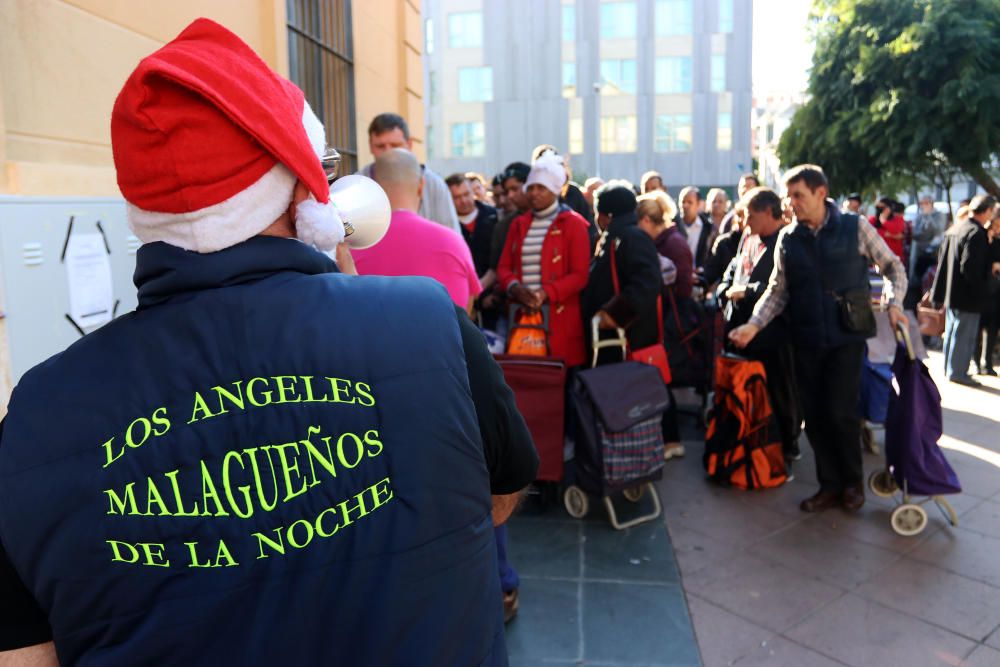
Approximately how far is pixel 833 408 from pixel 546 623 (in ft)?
6.97

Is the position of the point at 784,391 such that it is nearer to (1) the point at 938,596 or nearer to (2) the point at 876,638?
(1) the point at 938,596

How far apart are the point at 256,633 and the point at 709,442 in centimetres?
479

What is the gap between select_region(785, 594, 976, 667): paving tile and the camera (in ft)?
11.0

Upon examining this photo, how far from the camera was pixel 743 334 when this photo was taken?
4801 millimetres

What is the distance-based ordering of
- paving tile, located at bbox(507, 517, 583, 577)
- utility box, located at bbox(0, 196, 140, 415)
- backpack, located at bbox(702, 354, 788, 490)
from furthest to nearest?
1. backpack, located at bbox(702, 354, 788, 490)
2. paving tile, located at bbox(507, 517, 583, 577)
3. utility box, located at bbox(0, 196, 140, 415)

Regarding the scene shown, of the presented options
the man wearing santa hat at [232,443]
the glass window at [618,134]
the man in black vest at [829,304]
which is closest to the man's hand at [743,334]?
the man in black vest at [829,304]

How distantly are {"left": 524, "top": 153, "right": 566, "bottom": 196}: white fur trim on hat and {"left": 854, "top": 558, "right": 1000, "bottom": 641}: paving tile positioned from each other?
2847 millimetres

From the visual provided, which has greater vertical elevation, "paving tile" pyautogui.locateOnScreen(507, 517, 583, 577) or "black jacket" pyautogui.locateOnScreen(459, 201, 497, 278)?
"black jacket" pyautogui.locateOnScreen(459, 201, 497, 278)

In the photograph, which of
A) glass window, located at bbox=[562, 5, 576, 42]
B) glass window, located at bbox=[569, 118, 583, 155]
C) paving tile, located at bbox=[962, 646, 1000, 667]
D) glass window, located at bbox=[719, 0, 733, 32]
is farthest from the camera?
glass window, located at bbox=[569, 118, 583, 155]

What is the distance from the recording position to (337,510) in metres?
1.14

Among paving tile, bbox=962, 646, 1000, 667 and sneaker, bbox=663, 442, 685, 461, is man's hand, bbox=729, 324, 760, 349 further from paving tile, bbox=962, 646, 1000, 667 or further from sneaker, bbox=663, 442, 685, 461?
paving tile, bbox=962, 646, 1000, 667

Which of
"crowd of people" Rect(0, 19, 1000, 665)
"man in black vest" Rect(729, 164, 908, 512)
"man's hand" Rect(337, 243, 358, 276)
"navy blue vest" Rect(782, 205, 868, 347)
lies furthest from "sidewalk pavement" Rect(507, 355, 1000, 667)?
"crowd of people" Rect(0, 19, 1000, 665)

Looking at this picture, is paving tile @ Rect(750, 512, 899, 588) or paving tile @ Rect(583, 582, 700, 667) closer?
paving tile @ Rect(583, 582, 700, 667)

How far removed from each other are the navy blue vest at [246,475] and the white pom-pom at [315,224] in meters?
0.05
